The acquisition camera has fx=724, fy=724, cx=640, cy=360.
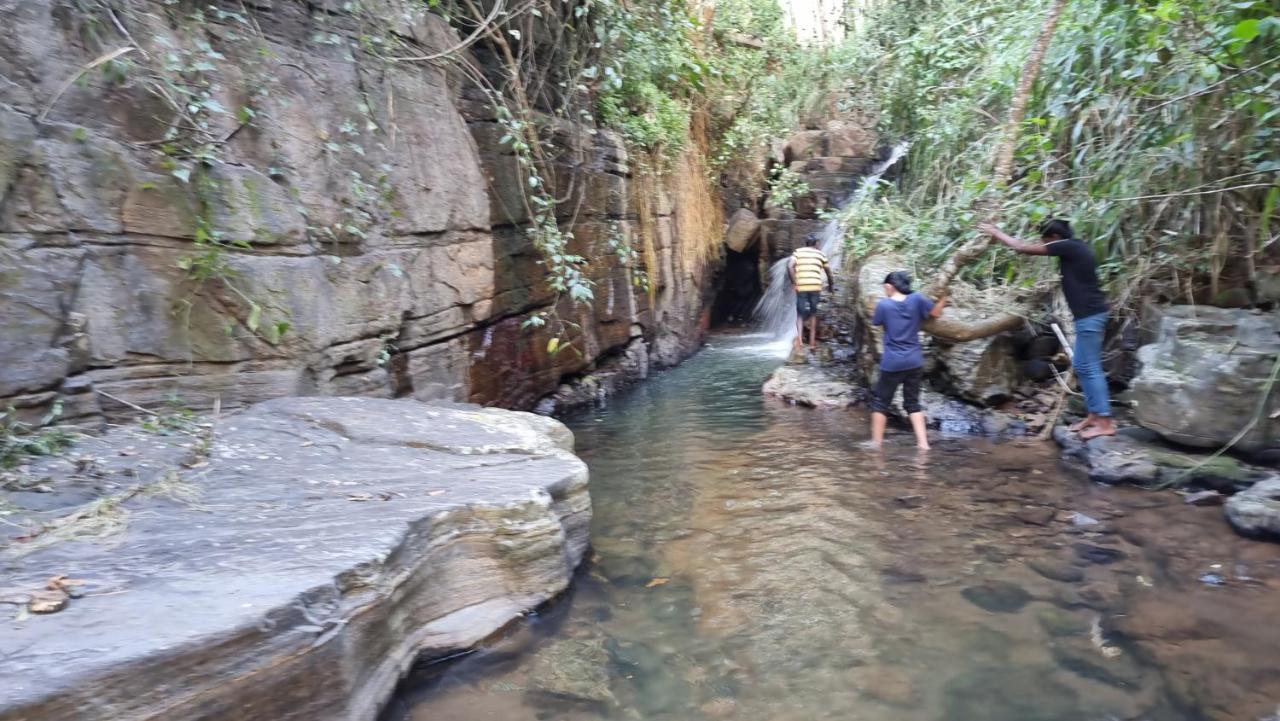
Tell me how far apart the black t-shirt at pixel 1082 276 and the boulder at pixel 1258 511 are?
1723mm

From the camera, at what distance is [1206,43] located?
17.3 ft

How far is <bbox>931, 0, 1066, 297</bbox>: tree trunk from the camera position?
595cm

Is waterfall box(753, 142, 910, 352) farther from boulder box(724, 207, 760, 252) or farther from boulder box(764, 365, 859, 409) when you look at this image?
boulder box(764, 365, 859, 409)

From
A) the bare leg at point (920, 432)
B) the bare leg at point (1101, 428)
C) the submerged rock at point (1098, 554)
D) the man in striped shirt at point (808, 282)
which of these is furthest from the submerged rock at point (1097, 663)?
the man in striped shirt at point (808, 282)

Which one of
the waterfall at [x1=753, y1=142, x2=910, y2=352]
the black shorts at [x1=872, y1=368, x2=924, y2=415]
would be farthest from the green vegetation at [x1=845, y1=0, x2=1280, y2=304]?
the waterfall at [x1=753, y1=142, x2=910, y2=352]

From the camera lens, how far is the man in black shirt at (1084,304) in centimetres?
560

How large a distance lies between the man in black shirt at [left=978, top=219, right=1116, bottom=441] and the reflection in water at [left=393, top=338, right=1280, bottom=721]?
23.6 inches

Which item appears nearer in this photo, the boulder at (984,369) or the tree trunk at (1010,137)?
the tree trunk at (1010,137)

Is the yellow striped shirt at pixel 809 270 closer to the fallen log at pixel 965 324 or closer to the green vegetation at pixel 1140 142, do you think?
the green vegetation at pixel 1140 142

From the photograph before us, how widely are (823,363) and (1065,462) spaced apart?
181 inches

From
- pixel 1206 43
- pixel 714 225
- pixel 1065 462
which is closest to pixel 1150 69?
pixel 1206 43

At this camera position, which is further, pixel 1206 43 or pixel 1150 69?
pixel 1150 69

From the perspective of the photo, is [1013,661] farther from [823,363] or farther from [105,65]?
[823,363]

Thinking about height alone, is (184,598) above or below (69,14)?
below
